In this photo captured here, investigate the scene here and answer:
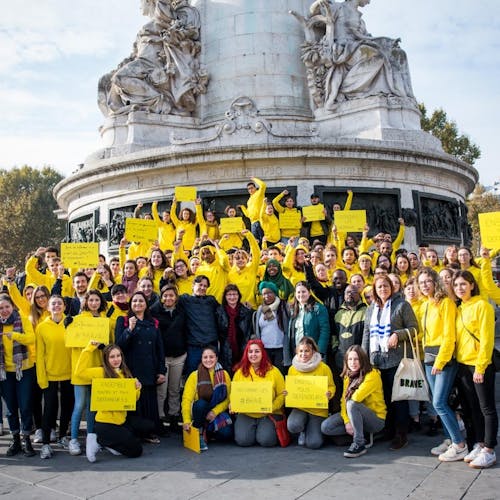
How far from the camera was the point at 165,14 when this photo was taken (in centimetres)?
2106

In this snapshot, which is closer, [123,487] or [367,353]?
[123,487]

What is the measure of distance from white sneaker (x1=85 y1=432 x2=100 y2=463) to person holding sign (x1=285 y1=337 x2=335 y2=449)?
2276 millimetres

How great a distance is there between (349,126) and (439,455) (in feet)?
48.7

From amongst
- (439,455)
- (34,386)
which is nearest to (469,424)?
(439,455)

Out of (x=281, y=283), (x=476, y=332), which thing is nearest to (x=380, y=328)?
(x=476, y=332)

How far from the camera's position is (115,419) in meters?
6.88

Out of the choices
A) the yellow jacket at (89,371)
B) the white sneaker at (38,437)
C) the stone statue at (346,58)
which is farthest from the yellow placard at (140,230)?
the stone statue at (346,58)

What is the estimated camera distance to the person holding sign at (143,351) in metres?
7.42

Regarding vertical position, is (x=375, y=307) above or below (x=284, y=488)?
above

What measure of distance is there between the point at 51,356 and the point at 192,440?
206 centimetres

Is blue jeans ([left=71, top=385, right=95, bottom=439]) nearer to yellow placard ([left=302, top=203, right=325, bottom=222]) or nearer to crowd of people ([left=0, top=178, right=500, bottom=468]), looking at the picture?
crowd of people ([left=0, top=178, right=500, bottom=468])

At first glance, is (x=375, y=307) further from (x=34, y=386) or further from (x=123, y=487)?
(x=34, y=386)

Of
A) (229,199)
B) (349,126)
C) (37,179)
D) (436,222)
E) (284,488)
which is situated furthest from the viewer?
(37,179)

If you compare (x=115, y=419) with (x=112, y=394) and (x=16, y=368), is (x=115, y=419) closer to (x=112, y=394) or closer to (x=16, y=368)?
(x=112, y=394)
